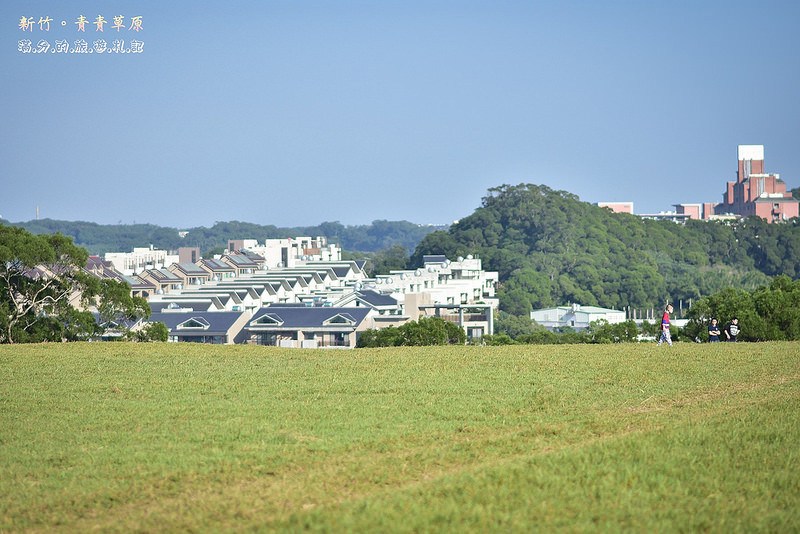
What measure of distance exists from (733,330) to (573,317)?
116ft

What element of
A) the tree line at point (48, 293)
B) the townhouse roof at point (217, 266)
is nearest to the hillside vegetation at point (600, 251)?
the townhouse roof at point (217, 266)

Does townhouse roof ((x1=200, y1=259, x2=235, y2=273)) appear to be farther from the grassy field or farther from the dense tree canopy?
the grassy field

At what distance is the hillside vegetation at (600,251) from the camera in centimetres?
6812

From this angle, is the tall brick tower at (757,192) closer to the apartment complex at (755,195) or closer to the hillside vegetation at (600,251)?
the apartment complex at (755,195)

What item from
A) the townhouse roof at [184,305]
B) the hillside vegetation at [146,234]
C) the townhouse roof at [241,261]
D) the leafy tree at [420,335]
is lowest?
the leafy tree at [420,335]

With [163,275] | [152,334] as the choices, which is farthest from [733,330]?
[163,275]

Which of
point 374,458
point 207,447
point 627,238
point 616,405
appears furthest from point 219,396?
point 627,238

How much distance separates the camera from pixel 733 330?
18.0 meters

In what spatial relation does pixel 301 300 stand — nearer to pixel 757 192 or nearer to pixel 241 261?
pixel 241 261

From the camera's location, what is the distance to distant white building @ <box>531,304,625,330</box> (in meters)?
51.2

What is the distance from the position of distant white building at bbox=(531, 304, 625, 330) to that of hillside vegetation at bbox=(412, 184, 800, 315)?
10.2 feet

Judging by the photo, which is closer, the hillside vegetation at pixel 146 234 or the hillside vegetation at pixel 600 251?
the hillside vegetation at pixel 600 251

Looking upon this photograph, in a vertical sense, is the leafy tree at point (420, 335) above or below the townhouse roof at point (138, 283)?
below

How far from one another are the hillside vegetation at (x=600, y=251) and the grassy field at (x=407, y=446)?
47626mm
